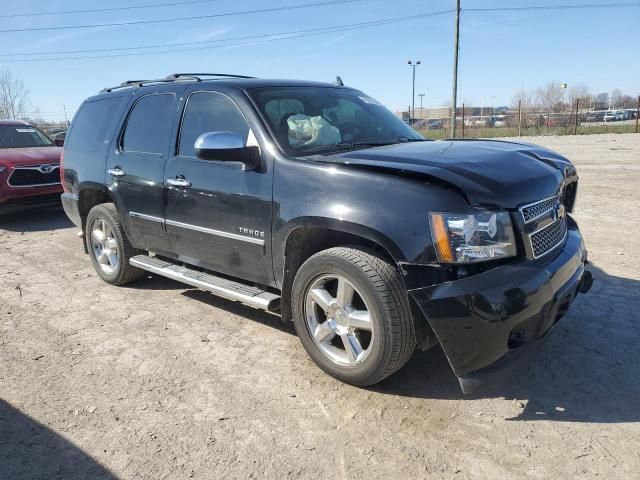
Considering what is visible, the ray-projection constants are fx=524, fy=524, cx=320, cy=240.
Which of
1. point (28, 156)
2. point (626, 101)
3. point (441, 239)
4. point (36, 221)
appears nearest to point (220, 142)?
point (441, 239)

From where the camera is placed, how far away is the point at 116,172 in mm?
4922

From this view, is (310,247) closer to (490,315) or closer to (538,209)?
(490,315)

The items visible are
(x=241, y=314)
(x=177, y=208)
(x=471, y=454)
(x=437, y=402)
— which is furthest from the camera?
(x=241, y=314)

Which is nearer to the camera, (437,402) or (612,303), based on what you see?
(437,402)

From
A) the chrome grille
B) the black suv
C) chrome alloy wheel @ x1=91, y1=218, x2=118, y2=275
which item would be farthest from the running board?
the chrome grille

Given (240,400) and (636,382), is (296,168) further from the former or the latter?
(636,382)

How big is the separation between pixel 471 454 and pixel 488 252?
1.02 m

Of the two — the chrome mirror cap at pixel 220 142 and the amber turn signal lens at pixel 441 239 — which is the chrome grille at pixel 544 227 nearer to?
the amber turn signal lens at pixel 441 239

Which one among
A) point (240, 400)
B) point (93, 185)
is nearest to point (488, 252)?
point (240, 400)

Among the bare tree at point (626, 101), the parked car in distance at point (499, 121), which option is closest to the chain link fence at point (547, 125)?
the parked car in distance at point (499, 121)

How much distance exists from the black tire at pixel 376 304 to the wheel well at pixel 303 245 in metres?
0.14

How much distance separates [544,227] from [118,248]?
393cm

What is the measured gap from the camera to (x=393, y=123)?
4.57m

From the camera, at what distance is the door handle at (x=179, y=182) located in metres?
4.10
